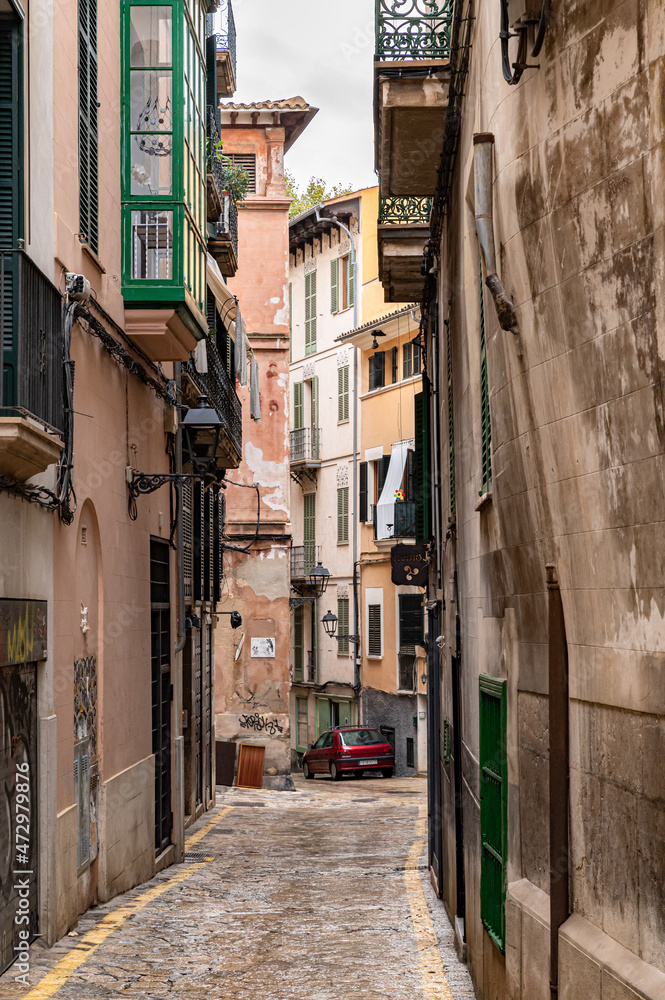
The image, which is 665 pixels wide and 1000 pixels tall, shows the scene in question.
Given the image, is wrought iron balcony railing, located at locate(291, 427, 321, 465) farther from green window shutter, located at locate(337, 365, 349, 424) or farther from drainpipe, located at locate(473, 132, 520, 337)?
drainpipe, located at locate(473, 132, 520, 337)

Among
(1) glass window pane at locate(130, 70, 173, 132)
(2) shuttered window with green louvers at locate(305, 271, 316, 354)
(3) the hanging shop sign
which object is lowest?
(3) the hanging shop sign

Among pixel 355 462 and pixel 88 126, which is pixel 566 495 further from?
pixel 355 462

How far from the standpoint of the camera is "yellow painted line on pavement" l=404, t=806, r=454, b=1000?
7.83 meters

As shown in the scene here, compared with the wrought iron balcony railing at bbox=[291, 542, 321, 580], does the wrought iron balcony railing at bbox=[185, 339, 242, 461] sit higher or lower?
higher

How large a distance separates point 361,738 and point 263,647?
3693mm

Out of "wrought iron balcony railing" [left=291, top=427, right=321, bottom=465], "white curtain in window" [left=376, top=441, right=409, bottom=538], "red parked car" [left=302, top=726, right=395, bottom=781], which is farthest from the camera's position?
"wrought iron balcony railing" [left=291, top=427, right=321, bottom=465]

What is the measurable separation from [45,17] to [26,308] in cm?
259

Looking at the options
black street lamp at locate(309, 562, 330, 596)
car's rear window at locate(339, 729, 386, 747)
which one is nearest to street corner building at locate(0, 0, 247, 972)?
car's rear window at locate(339, 729, 386, 747)

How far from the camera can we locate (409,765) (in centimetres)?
3500

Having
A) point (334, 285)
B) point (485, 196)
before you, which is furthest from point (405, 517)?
point (485, 196)

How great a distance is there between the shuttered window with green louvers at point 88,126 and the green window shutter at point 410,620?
81.0ft

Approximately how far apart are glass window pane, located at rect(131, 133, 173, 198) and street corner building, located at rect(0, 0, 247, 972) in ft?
0.06

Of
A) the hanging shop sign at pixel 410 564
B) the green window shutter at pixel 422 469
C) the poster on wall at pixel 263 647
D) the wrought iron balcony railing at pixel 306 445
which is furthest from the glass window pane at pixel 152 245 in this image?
the wrought iron balcony railing at pixel 306 445

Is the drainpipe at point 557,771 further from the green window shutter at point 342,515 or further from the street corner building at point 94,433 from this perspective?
the green window shutter at point 342,515
